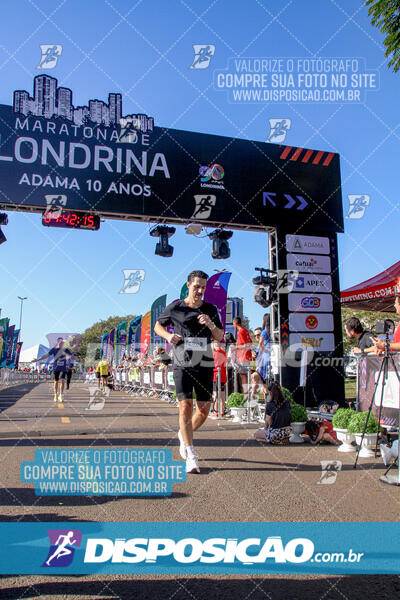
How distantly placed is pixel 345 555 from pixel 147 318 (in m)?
18.5

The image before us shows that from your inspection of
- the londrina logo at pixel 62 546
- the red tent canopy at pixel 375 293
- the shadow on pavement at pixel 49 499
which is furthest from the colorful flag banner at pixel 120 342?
the londrina logo at pixel 62 546

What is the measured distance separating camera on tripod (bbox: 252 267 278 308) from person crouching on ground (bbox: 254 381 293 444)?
229 inches

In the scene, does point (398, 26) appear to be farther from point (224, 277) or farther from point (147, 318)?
point (147, 318)

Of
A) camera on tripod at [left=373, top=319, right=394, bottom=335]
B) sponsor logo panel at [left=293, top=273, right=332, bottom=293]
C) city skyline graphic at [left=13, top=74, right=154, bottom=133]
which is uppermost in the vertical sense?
city skyline graphic at [left=13, top=74, right=154, bottom=133]

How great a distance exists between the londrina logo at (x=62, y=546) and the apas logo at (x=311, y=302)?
1068 cm

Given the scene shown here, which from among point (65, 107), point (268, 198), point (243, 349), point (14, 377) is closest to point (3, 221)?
point (65, 107)

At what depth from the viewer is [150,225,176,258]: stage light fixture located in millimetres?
13328

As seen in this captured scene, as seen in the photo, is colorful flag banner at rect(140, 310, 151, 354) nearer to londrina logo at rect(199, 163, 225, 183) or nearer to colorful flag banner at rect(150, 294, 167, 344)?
colorful flag banner at rect(150, 294, 167, 344)

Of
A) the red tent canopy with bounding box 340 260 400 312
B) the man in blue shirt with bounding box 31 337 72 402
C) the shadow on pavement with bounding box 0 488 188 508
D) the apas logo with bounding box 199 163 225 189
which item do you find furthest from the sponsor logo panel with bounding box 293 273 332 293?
the shadow on pavement with bounding box 0 488 188 508

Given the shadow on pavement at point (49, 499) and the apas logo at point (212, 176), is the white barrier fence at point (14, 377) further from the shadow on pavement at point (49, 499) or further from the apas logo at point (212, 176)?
the shadow on pavement at point (49, 499)

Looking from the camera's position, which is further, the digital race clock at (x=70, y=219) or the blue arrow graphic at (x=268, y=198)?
the blue arrow graphic at (x=268, y=198)

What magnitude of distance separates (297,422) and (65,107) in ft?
30.9

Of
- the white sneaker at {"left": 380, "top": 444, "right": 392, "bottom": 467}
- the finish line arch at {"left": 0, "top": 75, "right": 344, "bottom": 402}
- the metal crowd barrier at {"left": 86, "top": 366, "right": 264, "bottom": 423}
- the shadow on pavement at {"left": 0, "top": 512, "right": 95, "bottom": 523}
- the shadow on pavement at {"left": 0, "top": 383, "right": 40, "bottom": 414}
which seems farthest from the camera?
the shadow on pavement at {"left": 0, "top": 383, "right": 40, "bottom": 414}

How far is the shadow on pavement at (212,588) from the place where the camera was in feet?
7.44
